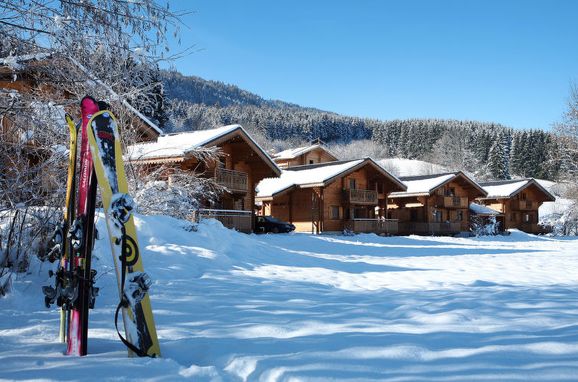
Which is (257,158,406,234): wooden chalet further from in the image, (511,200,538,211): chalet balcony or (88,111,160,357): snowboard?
(88,111,160,357): snowboard

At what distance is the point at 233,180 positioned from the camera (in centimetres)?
2417

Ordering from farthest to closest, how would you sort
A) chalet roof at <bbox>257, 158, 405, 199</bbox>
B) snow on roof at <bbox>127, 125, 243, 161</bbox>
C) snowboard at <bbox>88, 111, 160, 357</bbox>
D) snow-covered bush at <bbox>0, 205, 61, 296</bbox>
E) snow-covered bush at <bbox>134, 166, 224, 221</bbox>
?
chalet roof at <bbox>257, 158, 405, 199</bbox>
snow on roof at <bbox>127, 125, 243, 161</bbox>
snow-covered bush at <bbox>134, 166, 224, 221</bbox>
snow-covered bush at <bbox>0, 205, 61, 296</bbox>
snowboard at <bbox>88, 111, 160, 357</bbox>

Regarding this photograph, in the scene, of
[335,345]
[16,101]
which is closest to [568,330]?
[335,345]

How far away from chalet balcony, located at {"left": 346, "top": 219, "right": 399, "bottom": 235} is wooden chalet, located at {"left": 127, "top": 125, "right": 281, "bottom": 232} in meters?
7.84

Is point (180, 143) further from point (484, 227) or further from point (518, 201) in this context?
point (518, 201)

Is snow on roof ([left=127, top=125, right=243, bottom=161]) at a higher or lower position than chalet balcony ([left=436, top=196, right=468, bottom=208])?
higher

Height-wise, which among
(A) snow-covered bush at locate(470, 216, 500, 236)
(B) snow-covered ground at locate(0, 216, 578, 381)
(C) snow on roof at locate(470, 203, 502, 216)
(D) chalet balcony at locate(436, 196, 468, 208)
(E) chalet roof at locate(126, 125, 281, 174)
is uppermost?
(E) chalet roof at locate(126, 125, 281, 174)

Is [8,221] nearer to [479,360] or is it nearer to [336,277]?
[336,277]

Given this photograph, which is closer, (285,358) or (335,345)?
(285,358)

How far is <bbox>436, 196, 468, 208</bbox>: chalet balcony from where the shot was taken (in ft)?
127

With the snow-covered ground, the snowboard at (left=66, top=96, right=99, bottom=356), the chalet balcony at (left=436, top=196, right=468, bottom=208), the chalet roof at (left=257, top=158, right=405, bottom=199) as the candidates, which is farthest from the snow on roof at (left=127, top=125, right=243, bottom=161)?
the chalet balcony at (left=436, top=196, right=468, bottom=208)

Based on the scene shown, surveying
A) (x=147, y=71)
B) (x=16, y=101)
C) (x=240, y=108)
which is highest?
(x=240, y=108)

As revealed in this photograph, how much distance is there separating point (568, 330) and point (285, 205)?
93.9 ft

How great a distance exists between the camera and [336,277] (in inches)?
369
